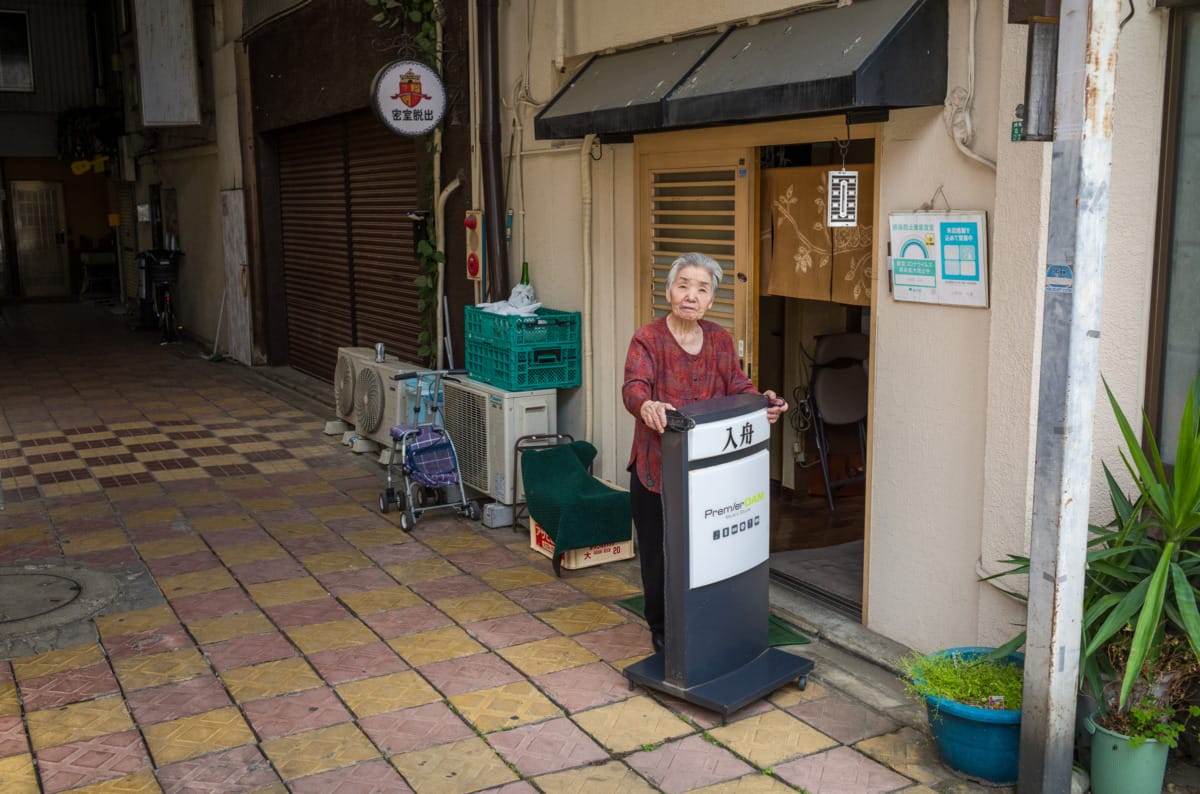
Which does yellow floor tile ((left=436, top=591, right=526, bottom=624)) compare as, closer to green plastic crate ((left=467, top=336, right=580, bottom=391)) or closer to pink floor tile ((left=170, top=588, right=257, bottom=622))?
pink floor tile ((left=170, top=588, right=257, bottom=622))

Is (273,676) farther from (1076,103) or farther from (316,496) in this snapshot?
(1076,103)

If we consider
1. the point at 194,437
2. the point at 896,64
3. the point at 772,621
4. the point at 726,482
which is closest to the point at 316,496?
the point at 194,437

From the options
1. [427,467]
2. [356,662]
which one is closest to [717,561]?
[356,662]

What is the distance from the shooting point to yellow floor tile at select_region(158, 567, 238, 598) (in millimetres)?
6727

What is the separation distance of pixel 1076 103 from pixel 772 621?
3.19 m

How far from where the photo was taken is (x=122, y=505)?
8617mm

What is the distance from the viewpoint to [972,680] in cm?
449

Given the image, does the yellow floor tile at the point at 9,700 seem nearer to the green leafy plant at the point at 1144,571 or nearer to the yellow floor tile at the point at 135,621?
the yellow floor tile at the point at 135,621

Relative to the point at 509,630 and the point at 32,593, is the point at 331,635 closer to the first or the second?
the point at 509,630

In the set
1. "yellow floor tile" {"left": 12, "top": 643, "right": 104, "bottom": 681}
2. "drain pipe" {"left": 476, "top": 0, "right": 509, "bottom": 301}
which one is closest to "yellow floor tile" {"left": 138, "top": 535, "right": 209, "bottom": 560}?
"yellow floor tile" {"left": 12, "top": 643, "right": 104, "bottom": 681}

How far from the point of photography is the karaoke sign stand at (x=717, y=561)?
4.81 metres

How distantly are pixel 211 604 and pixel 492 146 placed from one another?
13.1 ft

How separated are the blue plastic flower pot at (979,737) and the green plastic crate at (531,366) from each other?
402 centimetres

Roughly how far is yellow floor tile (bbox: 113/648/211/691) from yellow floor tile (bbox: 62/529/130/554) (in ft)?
6.79
